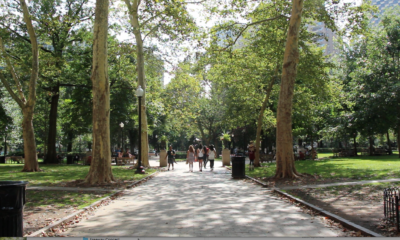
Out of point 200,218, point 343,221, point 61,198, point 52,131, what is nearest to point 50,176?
point 61,198

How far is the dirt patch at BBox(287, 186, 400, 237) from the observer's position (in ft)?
18.4

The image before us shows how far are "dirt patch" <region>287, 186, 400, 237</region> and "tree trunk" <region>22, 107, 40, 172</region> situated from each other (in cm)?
1546

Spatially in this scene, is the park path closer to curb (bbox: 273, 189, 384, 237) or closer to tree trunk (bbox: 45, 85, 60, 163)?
curb (bbox: 273, 189, 384, 237)

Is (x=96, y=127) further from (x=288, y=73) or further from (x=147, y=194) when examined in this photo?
(x=288, y=73)

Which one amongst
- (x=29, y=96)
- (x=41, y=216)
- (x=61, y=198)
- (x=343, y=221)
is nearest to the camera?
(x=343, y=221)

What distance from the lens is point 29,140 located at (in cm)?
1825

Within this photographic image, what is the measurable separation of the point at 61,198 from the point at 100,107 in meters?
4.38

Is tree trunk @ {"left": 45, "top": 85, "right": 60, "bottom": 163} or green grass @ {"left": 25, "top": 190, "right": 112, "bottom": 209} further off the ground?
tree trunk @ {"left": 45, "top": 85, "right": 60, "bottom": 163}

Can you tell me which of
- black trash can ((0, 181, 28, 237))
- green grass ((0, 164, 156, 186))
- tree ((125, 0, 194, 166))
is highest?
tree ((125, 0, 194, 166))

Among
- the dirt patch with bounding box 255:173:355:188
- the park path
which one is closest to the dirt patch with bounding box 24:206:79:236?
the park path

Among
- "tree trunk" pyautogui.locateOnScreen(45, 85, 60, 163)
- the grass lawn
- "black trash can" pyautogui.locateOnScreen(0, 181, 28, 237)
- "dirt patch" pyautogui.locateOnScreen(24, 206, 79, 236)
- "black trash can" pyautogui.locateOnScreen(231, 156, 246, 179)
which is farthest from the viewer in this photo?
"tree trunk" pyautogui.locateOnScreen(45, 85, 60, 163)

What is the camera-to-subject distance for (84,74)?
26094 mm

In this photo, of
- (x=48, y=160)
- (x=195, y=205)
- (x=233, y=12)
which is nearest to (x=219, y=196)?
(x=195, y=205)

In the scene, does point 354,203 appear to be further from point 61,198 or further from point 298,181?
point 61,198
